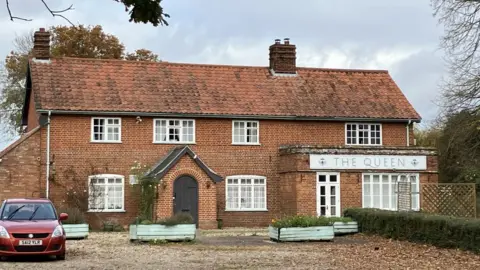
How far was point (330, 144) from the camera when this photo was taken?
3862 centimetres

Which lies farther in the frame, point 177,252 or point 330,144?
point 330,144

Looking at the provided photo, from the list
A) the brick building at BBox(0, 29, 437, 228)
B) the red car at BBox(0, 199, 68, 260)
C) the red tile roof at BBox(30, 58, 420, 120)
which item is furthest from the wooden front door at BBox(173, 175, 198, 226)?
the red car at BBox(0, 199, 68, 260)

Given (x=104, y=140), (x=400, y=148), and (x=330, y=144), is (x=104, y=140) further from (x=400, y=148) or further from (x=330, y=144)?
(x=400, y=148)

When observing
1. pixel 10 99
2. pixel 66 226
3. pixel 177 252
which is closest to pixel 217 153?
pixel 66 226

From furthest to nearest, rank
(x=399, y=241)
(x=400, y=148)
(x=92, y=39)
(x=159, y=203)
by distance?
(x=92, y=39)
(x=400, y=148)
(x=159, y=203)
(x=399, y=241)

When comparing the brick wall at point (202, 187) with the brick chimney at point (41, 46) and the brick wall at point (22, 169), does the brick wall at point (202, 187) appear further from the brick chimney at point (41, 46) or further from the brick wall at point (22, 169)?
the brick chimney at point (41, 46)

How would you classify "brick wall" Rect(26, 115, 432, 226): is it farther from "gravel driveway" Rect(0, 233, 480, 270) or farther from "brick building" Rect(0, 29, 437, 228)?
"gravel driveway" Rect(0, 233, 480, 270)

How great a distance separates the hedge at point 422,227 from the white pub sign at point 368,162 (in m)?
5.05

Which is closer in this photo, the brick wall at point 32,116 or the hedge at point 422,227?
the hedge at point 422,227

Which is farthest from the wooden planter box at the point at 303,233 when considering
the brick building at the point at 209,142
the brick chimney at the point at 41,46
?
the brick chimney at the point at 41,46

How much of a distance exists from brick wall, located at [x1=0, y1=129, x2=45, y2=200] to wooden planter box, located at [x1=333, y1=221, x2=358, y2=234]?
1332 cm

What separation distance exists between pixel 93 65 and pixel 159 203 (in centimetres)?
824

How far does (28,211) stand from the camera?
21.3m

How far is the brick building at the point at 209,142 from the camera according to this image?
3500cm
